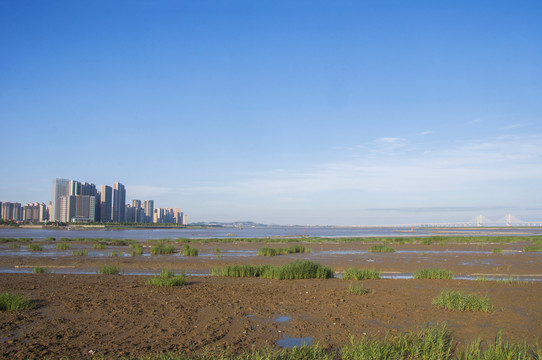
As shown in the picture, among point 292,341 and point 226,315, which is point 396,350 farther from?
point 226,315

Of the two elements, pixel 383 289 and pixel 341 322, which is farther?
pixel 383 289

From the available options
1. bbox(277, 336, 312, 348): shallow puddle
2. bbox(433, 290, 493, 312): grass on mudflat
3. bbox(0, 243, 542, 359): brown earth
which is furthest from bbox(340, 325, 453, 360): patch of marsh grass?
bbox(433, 290, 493, 312): grass on mudflat

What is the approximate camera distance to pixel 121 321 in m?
10.3

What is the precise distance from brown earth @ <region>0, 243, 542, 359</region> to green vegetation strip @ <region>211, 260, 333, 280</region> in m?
1.54

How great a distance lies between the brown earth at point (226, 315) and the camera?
8617 millimetres

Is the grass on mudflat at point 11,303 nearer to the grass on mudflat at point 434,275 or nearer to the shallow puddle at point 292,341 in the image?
the shallow puddle at point 292,341

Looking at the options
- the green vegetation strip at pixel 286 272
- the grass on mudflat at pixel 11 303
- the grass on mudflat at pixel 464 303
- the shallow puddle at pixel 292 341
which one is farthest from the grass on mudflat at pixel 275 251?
the shallow puddle at pixel 292 341

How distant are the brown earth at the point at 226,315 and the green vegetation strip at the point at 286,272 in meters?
1.54

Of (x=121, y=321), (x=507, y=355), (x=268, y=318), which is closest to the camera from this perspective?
(x=507, y=355)

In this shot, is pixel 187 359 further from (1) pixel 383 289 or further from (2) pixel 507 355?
(1) pixel 383 289

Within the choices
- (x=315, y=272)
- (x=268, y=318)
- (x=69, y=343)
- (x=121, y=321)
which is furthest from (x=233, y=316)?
(x=315, y=272)

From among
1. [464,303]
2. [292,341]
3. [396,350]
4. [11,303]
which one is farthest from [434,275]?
[11,303]

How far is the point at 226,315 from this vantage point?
1127 cm

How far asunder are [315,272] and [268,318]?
9.36m
